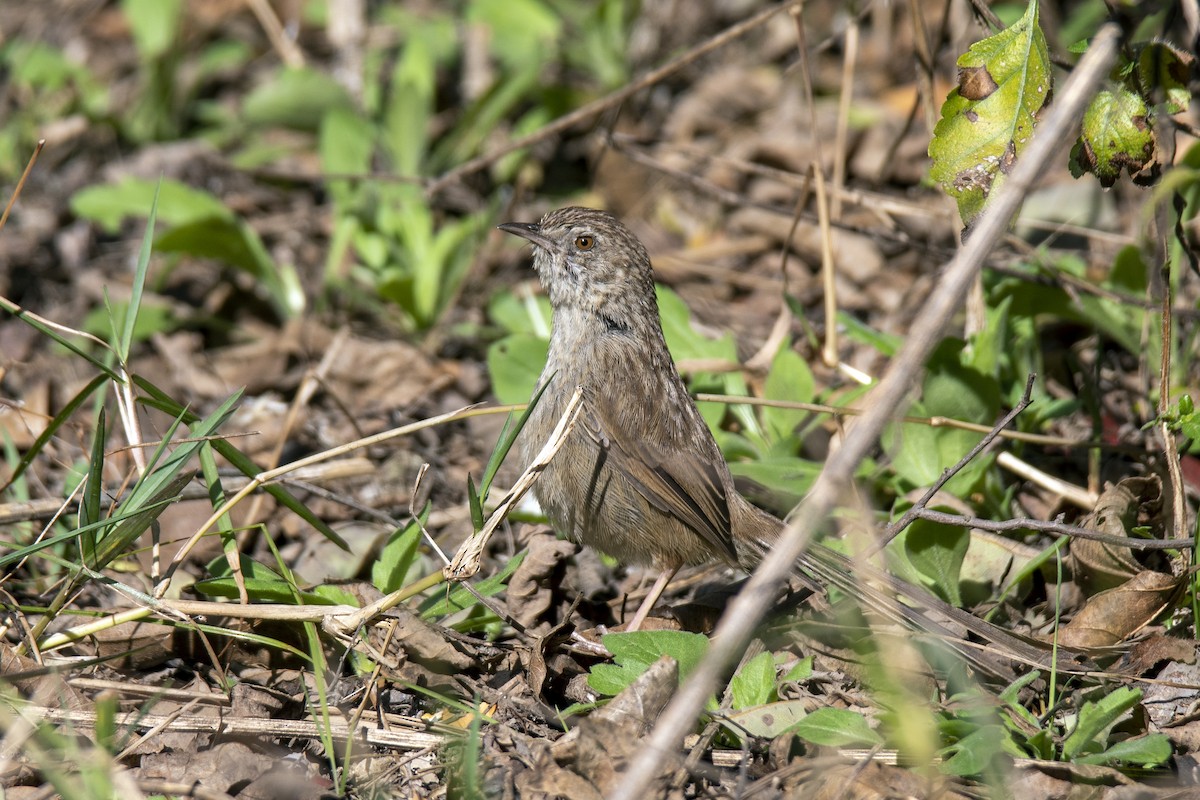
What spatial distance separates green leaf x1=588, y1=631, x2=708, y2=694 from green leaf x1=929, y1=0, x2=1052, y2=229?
166 centimetres

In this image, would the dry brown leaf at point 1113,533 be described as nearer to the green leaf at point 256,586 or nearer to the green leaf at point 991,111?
the green leaf at point 991,111

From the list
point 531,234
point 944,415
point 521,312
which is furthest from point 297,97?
point 944,415

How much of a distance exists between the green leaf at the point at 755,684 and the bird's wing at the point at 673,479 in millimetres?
821

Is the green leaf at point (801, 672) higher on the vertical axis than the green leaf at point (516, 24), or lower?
lower

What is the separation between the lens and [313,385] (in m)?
5.93

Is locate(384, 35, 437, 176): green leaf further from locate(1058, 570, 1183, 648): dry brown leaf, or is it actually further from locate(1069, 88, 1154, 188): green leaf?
locate(1058, 570, 1183, 648): dry brown leaf

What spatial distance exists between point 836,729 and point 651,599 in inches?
52.1

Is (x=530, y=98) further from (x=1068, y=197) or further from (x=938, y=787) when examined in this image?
(x=938, y=787)

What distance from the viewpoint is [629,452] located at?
4.79 metres

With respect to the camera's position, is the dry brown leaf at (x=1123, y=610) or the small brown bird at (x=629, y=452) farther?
the small brown bird at (x=629, y=452)

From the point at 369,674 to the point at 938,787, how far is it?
1.87 metres

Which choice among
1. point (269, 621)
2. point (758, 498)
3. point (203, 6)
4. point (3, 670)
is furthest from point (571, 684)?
point (203, 6)

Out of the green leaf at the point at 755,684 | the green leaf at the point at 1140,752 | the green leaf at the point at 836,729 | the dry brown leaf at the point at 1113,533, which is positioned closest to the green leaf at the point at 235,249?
the green leaf at the point at 755,684

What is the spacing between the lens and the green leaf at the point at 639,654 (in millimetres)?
3664
